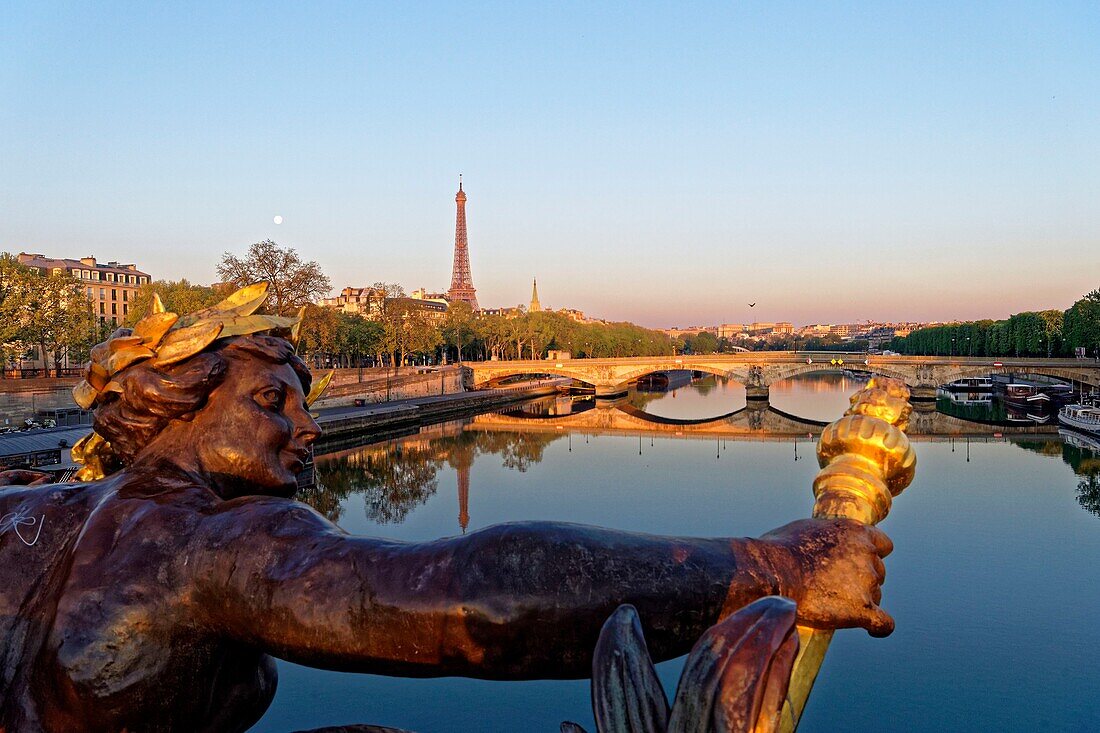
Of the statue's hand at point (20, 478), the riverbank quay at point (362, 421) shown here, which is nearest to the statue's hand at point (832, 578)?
the statue's hand at point (20, 478)

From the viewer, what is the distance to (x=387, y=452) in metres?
27.7

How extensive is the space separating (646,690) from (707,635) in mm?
95

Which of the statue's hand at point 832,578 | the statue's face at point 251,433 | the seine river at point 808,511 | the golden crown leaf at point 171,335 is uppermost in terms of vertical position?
the golden crown leaf at point 171,335

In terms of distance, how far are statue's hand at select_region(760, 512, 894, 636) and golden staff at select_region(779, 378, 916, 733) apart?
18 centimetres

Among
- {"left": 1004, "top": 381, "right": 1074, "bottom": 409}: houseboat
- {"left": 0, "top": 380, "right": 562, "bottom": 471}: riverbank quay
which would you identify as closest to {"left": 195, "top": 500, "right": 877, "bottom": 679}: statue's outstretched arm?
{"left": 0, "top": 380, "right": 562, "bottom": 471}: riverbank quay

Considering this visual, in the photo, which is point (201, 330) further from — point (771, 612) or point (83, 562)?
point (771, 612)

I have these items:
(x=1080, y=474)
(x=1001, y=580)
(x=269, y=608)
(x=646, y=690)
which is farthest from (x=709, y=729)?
(x=1080, y=474)

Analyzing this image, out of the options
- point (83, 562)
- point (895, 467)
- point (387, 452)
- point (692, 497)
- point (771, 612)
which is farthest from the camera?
point (387, 452)

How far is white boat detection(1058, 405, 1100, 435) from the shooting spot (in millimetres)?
28464

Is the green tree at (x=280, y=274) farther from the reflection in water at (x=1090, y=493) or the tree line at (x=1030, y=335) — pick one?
the tree line at (x=1030, y=335)

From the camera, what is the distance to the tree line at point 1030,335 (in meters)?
44.7

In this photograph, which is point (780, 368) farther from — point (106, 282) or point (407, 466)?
point (106, 282)

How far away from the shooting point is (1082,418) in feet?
98.4

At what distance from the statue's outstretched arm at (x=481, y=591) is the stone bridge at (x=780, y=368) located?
39.3 m
